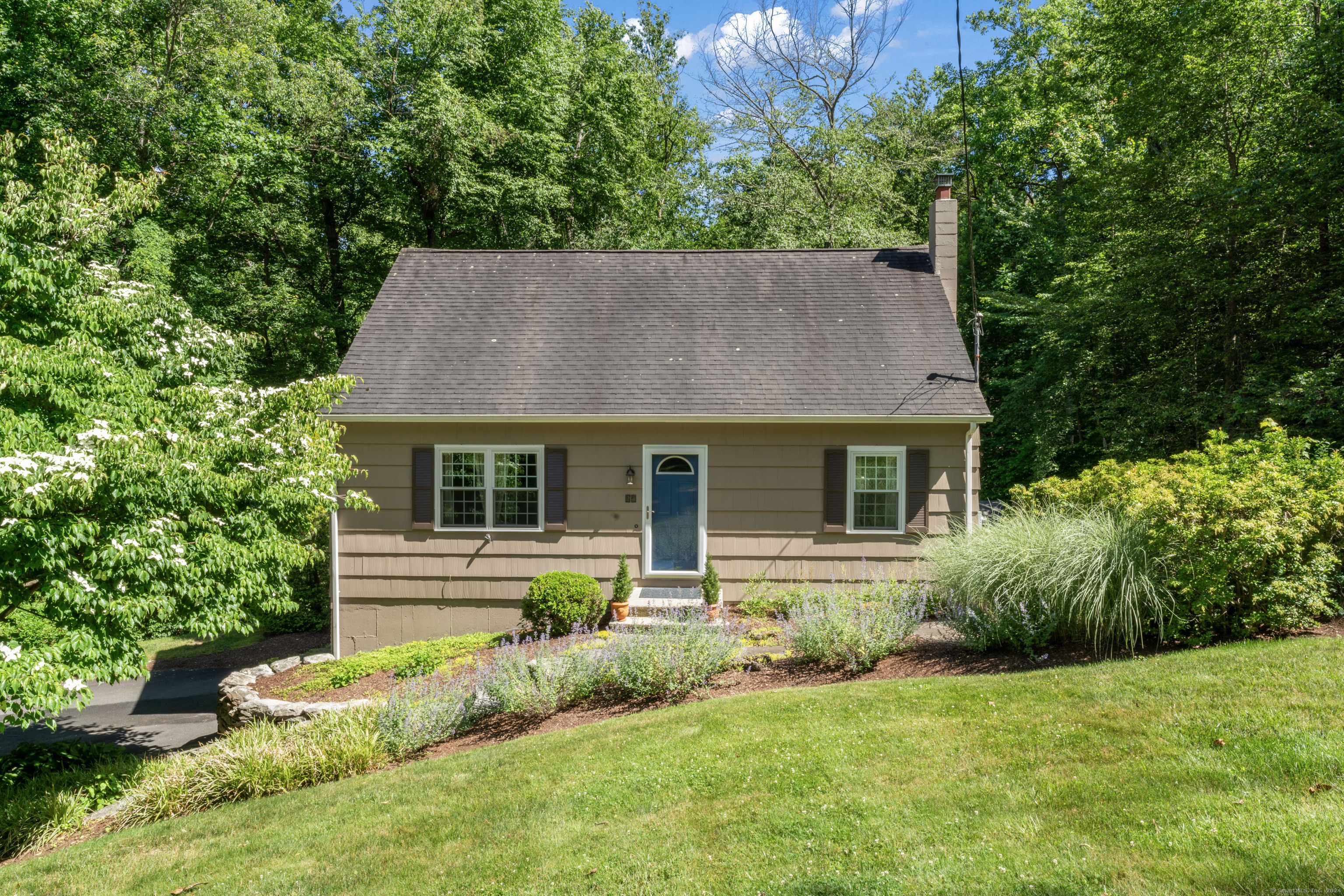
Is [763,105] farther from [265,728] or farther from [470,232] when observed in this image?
[265,728]

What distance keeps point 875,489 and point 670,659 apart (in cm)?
494

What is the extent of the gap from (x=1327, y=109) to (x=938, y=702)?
1296cm

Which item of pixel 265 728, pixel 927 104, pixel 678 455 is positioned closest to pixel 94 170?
pixel 265 728

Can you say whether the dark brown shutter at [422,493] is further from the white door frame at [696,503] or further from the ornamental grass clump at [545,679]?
the ornamental grass clump at [545,679]

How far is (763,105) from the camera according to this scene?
22.2 m

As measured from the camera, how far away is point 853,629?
22.4 ft

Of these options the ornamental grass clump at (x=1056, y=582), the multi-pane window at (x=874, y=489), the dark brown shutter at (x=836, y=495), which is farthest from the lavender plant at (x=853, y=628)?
the multi-pane window at (x=874, y=489)

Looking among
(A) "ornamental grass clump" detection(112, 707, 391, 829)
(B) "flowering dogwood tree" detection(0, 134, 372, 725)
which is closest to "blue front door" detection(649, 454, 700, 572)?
(B) "flowering dogwood tree" detection(0, 134, 372, 725)

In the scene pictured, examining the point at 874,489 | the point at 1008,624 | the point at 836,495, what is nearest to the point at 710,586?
the point at 836,495

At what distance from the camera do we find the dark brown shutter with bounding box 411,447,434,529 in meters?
10.4

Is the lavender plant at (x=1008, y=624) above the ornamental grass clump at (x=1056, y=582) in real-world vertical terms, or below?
below

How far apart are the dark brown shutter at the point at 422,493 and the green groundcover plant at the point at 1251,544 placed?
29.1 feet

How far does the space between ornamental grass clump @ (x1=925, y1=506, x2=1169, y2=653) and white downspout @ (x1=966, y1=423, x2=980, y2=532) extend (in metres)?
2.69

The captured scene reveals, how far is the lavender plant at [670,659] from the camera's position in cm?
661
